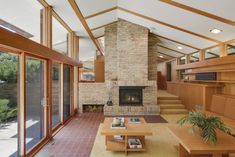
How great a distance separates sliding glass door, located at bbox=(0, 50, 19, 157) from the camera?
2994 mm

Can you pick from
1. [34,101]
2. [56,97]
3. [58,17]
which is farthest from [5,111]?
[58,17]

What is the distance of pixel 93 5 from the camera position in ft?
17.7

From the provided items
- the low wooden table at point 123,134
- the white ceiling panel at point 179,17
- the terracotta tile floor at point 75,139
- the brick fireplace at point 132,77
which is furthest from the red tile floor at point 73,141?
the white ceiling panel at point 179,17

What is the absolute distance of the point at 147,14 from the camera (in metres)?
6.38

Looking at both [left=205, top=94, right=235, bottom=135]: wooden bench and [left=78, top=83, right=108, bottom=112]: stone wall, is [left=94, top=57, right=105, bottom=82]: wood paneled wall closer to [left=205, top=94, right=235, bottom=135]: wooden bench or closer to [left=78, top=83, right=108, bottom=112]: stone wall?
[left=78, top=83, right=108, bottom=112]: stone wall

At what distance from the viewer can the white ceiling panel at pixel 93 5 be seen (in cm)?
506

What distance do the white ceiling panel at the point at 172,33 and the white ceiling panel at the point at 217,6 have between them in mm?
2144

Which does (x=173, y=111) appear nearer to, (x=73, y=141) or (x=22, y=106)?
(x=73, y=141)

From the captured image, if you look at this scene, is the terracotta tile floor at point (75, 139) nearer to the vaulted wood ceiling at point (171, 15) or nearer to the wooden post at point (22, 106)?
the wooden post at point (22, 106)

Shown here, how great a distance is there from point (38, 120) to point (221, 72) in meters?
5.82

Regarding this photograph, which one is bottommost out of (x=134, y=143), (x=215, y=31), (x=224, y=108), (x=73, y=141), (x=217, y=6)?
(x=73, y=141)

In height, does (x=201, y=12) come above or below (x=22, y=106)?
above

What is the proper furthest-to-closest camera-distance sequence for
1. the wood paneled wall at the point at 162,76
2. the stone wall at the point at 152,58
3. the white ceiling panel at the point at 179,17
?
the wood paneled wall at the point at 162,76
the stone wall at the point at 152,58
the white ceiling panel at the point at 179,17

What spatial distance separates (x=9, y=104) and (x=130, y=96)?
5.57m
